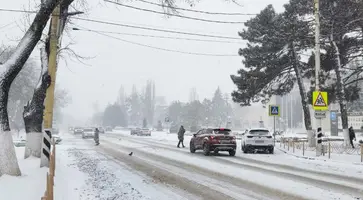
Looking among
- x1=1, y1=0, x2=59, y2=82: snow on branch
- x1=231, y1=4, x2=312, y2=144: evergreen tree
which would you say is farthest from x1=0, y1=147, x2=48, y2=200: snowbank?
x1=231, y1=4, x2=312, y2=144: evergreen tree

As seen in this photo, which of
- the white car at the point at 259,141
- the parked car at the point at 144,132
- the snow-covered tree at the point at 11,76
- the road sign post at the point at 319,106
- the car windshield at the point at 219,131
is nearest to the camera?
the snow-covered tree at the point at 11,76

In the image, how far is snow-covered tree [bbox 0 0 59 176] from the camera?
11742 mm

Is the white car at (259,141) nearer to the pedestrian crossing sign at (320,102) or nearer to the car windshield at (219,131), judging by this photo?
the car windshield at (219,131)

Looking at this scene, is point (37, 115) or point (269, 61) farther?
point (269, 61)

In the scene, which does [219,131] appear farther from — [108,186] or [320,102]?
[108,186]

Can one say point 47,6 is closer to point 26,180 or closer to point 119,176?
point 26,180

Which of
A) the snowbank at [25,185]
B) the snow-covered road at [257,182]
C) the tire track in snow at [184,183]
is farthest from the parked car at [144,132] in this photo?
the snowbank at [25,185]

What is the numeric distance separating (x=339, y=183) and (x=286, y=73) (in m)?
26.2

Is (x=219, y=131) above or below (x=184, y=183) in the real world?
above

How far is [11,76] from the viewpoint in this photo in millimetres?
12172

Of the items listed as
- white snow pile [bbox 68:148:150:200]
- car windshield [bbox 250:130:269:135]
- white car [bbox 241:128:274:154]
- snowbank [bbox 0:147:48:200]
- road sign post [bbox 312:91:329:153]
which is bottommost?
white snow pile [bbox 68:148:150:200]

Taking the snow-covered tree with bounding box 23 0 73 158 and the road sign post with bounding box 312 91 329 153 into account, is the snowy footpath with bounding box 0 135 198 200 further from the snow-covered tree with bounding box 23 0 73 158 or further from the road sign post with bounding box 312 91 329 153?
the road sign post with bounding box 312 91 329 153

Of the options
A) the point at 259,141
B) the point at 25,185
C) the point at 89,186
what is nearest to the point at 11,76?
the point at 25,185

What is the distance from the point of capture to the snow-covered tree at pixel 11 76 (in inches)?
462
